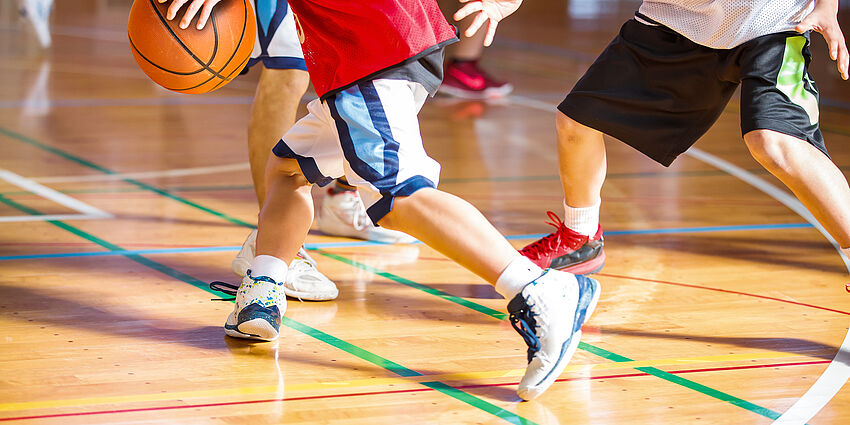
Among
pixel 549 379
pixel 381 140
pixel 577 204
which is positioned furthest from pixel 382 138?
pixel 577 204

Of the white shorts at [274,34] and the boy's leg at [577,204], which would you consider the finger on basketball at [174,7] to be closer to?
the white shorts at [274,34]

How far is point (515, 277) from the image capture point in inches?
79.4

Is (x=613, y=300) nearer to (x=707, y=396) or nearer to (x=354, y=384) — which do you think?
(x=707, y=396)

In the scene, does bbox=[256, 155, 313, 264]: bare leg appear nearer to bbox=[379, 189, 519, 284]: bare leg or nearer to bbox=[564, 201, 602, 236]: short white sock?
bbox=[379, 189, 519, 284]: bare leg

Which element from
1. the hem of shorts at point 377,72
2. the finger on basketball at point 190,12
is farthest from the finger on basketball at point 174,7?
the hem of shorts at point 377,72

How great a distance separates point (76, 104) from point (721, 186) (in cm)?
344

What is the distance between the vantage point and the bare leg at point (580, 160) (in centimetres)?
271

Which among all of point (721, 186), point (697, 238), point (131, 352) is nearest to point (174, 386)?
point (131, 352)

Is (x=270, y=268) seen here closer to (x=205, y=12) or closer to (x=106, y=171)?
(x=205, y=12)

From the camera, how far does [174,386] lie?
2.10 meters

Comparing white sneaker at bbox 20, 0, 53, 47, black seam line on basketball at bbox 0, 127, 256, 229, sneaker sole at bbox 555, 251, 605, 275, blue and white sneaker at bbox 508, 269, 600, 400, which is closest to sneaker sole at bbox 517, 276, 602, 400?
blue and white sneaker at bbox 508, 269, 600, 400

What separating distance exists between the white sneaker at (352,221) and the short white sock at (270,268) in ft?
2.87

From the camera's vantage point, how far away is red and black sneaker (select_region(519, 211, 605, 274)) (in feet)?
9.46

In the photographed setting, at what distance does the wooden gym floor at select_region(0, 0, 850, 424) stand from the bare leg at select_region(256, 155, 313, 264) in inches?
7.6
